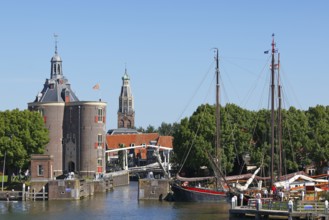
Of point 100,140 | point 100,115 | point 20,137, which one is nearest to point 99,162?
point 100,140

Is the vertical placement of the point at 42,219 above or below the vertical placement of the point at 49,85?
below

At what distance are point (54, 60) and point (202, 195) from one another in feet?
192

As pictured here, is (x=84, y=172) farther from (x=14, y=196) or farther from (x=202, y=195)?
(x=202, y=195)

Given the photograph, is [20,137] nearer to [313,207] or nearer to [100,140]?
[100,140]

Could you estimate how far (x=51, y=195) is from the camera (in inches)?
3585

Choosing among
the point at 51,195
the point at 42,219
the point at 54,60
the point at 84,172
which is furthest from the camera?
the point at 54,60

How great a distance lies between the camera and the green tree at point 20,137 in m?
99.9

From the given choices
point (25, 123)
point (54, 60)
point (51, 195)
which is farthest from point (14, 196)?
point (54, 60)

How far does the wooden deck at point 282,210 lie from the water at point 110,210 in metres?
3.36

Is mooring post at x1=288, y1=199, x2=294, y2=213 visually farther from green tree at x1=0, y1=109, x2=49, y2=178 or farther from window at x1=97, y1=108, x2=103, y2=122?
window at x1=97, y1=108, x2=103, y2=122

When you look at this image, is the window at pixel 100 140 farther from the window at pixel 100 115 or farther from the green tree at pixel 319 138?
the green tree at pixel 319 138

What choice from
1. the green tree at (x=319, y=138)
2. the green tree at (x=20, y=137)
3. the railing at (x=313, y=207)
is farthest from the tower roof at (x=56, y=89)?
the railing at (x=313, y=207)

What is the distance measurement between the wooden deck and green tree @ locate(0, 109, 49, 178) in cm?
4138

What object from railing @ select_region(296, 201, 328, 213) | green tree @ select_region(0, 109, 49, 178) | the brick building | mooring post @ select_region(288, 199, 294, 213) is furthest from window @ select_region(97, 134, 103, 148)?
mooring post @ select_region(288, 199, 294, 213)
